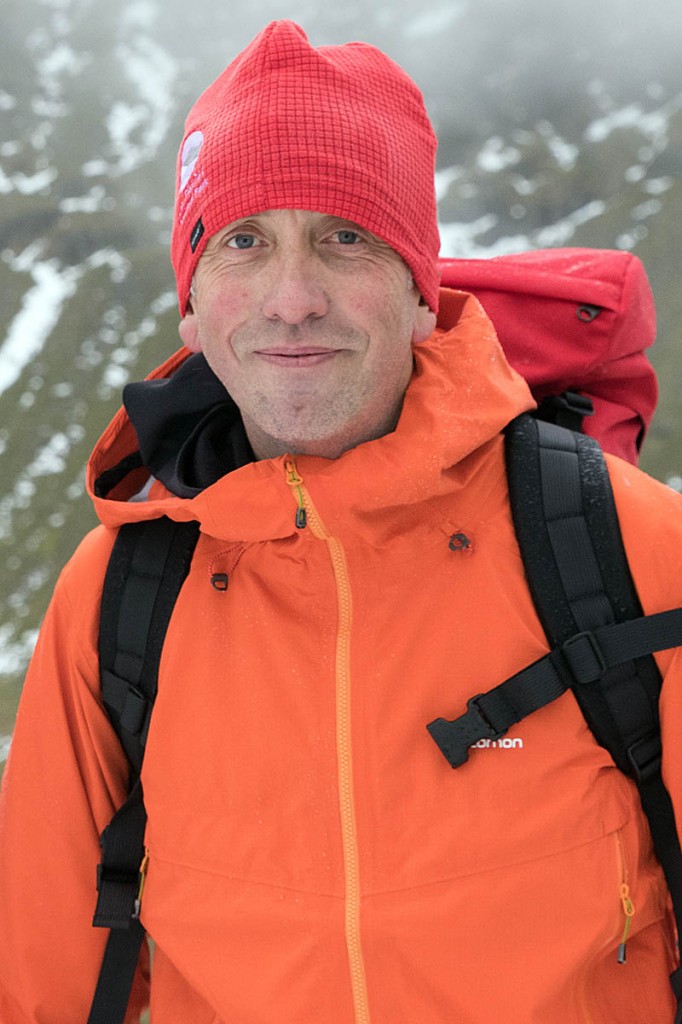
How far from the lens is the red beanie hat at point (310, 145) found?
361cm

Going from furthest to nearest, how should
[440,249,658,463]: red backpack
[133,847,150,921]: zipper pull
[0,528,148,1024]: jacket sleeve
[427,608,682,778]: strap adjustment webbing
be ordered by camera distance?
[440,249,658,463]: red backpack, [0,528,148,1024]: jacket sleeve, [133,847,150,921]: zipper pull, [427,608,682,778]: strap adjustment webbing

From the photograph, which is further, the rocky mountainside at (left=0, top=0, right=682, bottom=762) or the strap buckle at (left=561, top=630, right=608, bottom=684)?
the rocky mountainside at (left=0, top=0, right=682, bottom=762)

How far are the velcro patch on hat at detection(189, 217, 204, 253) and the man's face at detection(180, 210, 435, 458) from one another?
5 cm

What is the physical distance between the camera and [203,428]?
4398 mm

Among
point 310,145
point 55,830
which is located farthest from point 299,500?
point 55,830

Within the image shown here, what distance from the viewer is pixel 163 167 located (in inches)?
5167

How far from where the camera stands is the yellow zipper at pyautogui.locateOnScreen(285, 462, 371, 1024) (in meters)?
3.49

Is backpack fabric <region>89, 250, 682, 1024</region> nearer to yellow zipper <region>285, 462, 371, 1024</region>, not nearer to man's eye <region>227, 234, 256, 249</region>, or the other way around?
yellow zipper <region>285, 462, 371, 1024</region>

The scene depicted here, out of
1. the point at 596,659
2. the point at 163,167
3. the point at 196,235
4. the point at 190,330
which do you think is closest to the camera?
the point at 596,659

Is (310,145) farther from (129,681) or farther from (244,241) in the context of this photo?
(129,681)

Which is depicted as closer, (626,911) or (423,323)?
(626,911)

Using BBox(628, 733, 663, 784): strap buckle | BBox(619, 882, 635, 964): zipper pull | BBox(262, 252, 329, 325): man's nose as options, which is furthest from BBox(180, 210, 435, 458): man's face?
BBox(619, 882, 635, 964): zipper pull

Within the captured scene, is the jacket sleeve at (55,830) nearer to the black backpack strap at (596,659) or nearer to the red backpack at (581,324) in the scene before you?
the black backpack strap at (596,659)

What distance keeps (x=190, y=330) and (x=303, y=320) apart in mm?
861
